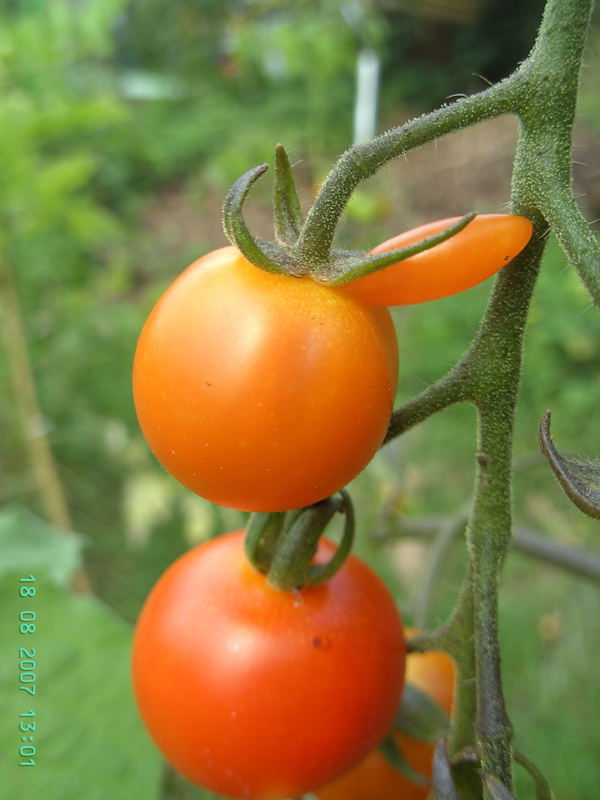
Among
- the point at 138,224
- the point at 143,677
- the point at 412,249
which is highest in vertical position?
the point at 412,249

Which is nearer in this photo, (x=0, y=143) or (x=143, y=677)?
(x=143, y=677)

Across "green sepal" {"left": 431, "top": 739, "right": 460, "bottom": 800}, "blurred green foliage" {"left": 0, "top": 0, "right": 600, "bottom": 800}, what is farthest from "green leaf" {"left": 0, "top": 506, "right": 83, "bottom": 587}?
"green sepal" {"left": 431, "top": 739, "right": 460, "bottom": 800}

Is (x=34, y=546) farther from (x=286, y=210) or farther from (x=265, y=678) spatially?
(x=286, y=210)

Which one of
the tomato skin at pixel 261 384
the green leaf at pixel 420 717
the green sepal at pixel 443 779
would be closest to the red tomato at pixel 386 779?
the green leaf at pixel 420 717

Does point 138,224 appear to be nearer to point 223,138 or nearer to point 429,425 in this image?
point 223,138

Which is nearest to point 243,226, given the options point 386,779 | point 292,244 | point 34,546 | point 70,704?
point 292,244

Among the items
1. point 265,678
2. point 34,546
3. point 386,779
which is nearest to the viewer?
point 265,678

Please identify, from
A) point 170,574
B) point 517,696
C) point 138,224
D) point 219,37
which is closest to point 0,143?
point 170,574

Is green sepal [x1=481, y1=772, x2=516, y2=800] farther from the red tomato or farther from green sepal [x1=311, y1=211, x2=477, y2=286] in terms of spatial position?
green sepal [x1=311, y1=211, x2=477, y2=286]
